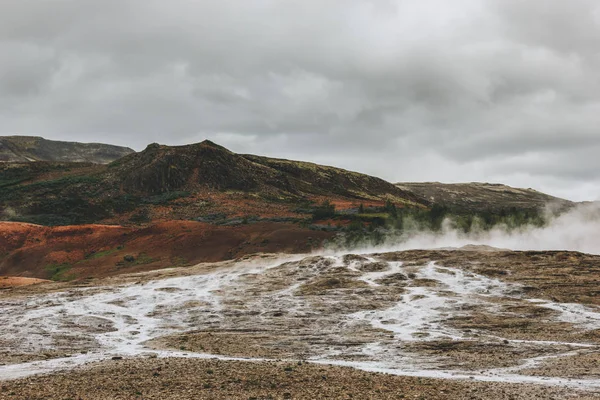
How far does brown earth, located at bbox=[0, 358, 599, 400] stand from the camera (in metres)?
20.0

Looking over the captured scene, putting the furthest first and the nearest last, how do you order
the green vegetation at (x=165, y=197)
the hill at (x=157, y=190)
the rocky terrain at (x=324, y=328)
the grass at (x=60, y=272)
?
the green vegetation at (x=165, y=197), the hill at (x=157, y=190), the grass at (x=60, y=272), the rocky terrain at (x=324, y=328)

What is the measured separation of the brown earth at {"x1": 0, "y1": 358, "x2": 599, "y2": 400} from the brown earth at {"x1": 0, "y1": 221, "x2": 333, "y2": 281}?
194 ft

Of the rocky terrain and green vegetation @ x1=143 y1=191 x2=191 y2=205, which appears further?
green vegetation @ x1=143 y1=191 x2=191 y2=205

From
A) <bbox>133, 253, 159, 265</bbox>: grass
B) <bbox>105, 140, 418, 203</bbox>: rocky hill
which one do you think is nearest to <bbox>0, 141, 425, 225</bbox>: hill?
<bbox>105, 140, 418, 203</bbox>: rocky hill

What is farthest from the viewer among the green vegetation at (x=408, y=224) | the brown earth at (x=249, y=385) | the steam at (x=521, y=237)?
the green vegetation at (x=408, y=224)

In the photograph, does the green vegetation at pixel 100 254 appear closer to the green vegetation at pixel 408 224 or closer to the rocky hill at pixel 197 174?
the green vegetation at pixel 408 224

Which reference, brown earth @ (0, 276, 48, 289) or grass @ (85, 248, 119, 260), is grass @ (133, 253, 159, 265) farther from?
brown earth @ (0, 276, 48, 289)

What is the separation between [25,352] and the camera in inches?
1280

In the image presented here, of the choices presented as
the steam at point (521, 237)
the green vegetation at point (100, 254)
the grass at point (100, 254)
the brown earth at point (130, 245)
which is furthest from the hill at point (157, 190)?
the steam at point (521, 237)

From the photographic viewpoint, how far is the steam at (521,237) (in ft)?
297

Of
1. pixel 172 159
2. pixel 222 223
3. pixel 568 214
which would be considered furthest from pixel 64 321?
pixel 172 159

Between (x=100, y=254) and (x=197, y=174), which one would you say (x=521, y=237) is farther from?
(x=197, y=174)

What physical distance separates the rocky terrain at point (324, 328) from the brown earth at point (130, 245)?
41.6 feet

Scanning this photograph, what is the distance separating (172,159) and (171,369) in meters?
131
